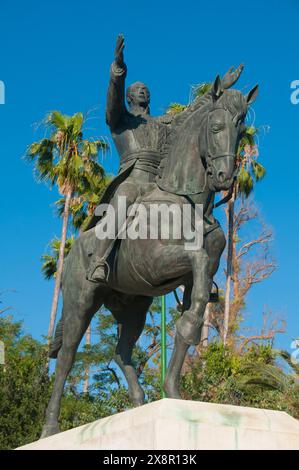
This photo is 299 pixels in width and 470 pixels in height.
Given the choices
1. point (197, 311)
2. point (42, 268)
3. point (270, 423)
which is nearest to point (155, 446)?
point (270, 423)

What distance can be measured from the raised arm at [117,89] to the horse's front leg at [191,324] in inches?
94.2

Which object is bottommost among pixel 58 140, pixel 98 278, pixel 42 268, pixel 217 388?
pixel 98 278

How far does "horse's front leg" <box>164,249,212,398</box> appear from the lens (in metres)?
8.34

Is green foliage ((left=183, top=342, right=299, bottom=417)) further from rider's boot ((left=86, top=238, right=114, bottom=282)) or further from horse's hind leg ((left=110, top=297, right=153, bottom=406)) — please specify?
rider's boot ((left=86, top=238, right=114, bottom=282))

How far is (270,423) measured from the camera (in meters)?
7.66

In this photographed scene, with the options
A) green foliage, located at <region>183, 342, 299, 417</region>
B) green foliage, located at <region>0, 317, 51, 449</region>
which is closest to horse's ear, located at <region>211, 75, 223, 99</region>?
green foliage, located at <region>183, 342, 299, 417</region>

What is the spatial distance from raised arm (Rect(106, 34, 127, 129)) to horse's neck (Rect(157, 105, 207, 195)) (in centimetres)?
94

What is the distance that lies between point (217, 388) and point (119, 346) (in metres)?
15.0

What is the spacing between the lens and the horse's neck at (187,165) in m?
9.09

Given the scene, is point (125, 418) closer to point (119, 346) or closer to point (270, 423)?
Result: point (270, 423)

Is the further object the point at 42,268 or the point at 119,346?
the point at 42,268

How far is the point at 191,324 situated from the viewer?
8344 mm

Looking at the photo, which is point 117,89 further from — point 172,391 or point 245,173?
point 245,173

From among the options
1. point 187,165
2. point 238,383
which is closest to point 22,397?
point 238,383
